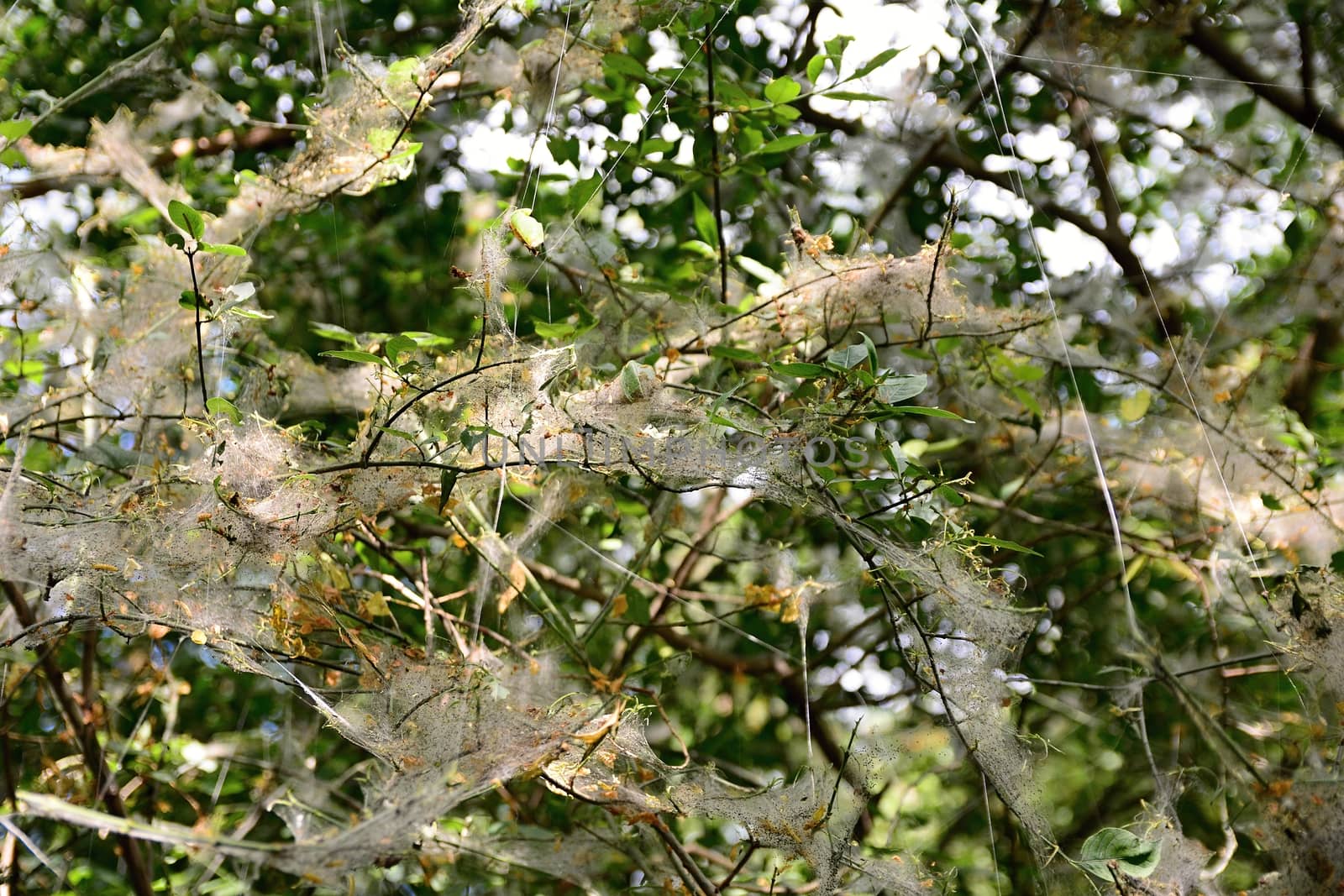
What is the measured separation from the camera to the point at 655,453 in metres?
1.53

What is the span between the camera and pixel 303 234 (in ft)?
9.11

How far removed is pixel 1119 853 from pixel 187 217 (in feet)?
5.28

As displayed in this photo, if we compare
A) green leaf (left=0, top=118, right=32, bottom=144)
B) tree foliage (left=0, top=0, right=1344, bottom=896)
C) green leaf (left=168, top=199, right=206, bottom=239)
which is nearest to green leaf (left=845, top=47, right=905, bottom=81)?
tree foliage (left=0, top=0, right=1344, bottom=896)

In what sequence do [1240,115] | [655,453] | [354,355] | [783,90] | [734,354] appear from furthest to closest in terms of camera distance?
[1240,115] < [783,90] < [734,354] < [655,453] < [354,355]

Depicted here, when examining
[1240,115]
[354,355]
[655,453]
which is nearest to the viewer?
[354,355]

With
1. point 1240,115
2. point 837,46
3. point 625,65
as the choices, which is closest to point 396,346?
Result: point 625,65

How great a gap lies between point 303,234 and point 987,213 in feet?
6.37

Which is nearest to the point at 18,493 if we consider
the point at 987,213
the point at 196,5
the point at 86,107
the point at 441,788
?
the point at 441,788

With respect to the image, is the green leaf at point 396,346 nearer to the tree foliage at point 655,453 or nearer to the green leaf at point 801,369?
the tree foliage at point 655,453

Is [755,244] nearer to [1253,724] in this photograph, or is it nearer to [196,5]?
[196,5]

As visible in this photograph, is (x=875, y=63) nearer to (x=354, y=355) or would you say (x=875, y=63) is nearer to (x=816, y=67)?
(x=816, y=67)

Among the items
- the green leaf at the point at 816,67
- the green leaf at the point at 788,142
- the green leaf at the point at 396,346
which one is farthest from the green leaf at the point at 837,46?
the green leaf at the point at 396,346

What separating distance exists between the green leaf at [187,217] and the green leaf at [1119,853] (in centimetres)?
155

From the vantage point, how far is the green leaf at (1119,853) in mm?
1380
